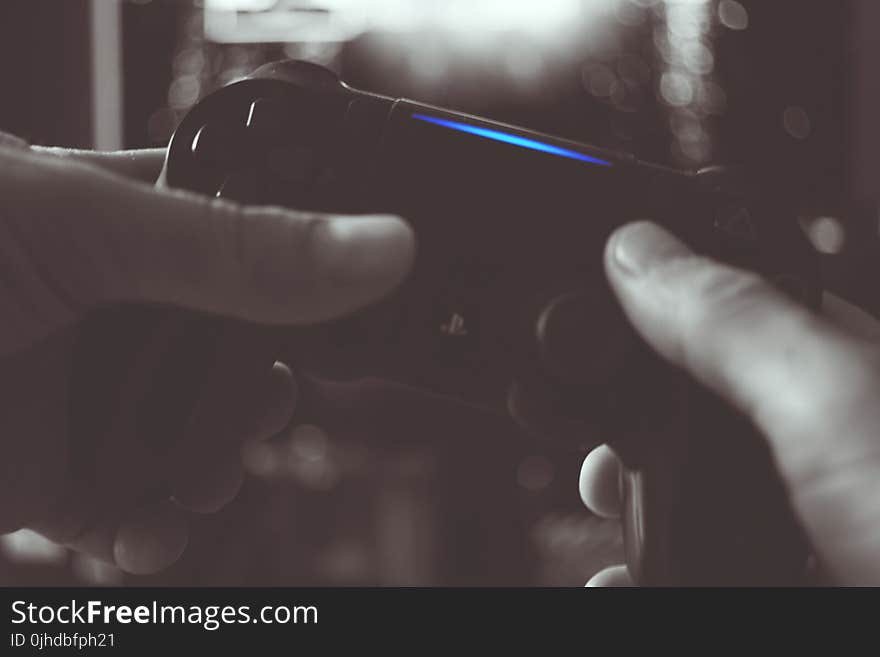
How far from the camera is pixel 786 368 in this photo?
1.08ft

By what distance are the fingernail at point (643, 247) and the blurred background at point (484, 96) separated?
819 millimetres

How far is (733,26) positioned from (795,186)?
24cm

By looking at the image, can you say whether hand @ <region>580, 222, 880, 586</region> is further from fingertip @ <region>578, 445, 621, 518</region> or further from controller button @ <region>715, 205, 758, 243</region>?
fingertip @ <region>578, 445, 621, 518</region>

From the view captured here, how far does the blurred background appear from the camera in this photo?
117cm

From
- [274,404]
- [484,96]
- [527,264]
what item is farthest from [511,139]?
[484,96]

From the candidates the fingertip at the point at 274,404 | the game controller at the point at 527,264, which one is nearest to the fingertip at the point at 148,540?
the fingertip at the point at 274,404

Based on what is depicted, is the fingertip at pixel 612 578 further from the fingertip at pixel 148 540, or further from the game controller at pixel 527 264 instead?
the fingertip at pixel 148 540

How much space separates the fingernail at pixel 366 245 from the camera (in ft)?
1.12

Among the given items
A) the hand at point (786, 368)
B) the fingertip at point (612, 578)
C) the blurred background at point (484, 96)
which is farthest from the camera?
the blurred background at point (484, 96)

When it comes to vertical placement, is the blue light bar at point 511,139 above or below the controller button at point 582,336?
above

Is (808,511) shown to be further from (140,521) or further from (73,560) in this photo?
(73,560)

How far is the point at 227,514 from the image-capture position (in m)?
1.18

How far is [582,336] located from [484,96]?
929 mm

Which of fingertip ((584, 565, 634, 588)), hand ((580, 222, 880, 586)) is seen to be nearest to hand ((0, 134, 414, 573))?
hand ((580, 222, 880, 586))
